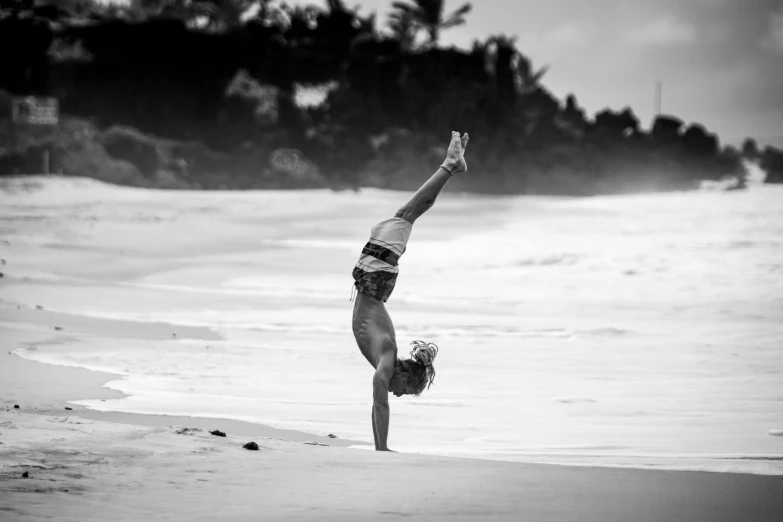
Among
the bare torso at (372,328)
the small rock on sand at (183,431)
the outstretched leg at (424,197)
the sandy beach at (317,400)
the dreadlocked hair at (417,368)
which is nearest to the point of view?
the sandy beach at (317,400)

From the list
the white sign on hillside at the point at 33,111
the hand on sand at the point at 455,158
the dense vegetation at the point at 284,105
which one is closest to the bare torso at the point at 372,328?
the hand on sand at the point at 455,158

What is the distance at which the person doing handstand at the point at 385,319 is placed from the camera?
5.67m

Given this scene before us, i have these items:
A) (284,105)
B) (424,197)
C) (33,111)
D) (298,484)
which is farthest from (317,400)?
(284,105)

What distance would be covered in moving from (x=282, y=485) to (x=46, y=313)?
804 centimetres

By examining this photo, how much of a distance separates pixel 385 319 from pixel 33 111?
103ft

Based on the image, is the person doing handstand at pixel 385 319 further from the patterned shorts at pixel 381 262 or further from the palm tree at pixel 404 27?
the palm tree at pixel 404 27

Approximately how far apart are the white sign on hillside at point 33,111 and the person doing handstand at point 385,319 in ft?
100

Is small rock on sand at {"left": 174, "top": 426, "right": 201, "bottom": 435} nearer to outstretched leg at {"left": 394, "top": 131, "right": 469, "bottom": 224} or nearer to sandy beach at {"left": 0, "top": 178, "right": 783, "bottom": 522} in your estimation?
sandy beach at {"left": 0, "top": 178, "right": 783, "bottom": 522}

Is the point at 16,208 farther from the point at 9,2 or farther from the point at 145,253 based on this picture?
the point at 9,2

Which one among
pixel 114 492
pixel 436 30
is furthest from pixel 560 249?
pixel 436 30

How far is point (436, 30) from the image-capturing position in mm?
52531

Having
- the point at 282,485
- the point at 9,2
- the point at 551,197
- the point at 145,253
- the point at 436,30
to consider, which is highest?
the point at 436,30

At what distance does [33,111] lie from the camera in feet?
113

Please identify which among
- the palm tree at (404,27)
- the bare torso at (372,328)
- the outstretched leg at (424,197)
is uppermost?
the palm tree at (404,27)
